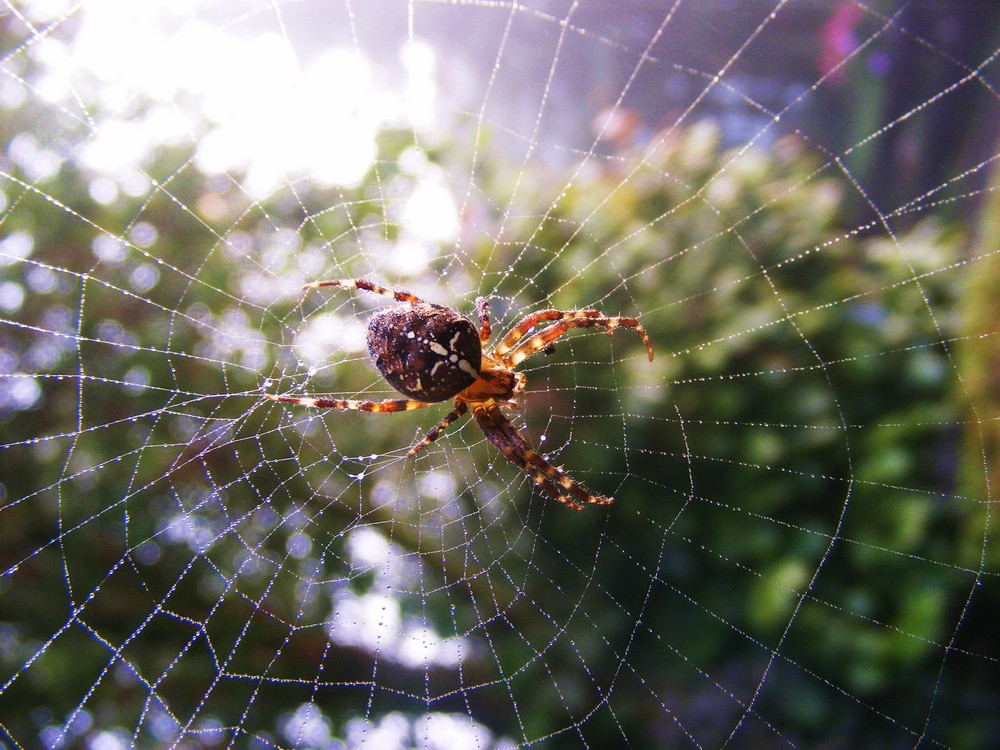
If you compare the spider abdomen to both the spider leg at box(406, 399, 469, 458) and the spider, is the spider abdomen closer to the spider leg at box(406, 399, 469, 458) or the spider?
the spider

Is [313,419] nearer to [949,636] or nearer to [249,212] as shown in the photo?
[249,212]

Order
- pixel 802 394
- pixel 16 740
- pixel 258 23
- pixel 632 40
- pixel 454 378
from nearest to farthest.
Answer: pixel 454 378, pixel 258 23, pixel 16 740, pixel 802 394, pixel 632 40

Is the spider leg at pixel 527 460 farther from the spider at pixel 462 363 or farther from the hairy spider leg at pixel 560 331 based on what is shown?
the hairy spider leg at pixel 560 331

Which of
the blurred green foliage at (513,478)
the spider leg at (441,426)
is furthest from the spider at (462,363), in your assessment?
the blurred green foliage at (513,478)

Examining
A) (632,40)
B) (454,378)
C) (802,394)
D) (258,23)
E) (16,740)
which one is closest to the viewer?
(454,378)

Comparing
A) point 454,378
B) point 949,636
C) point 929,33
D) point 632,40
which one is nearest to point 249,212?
point 454,378
